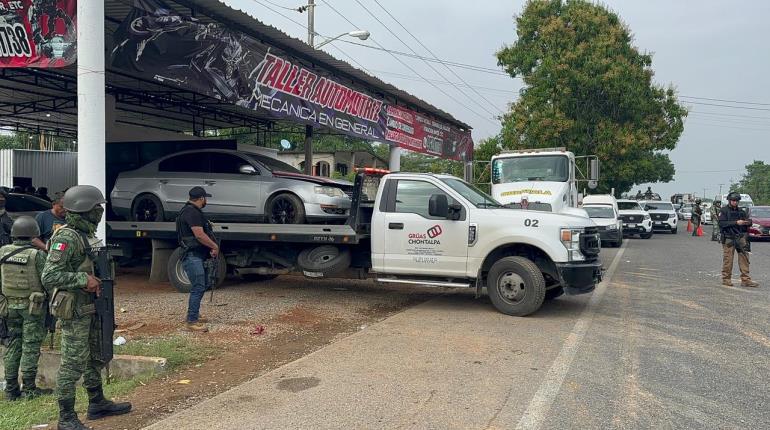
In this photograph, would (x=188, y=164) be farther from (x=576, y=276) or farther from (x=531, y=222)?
(x=576, y=276)

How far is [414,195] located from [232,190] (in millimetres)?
3485

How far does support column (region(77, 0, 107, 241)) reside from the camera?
788cm

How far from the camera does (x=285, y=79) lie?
40.2 ft

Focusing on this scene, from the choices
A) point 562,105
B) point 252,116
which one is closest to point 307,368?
point 252,116

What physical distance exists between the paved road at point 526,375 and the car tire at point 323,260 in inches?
51.9

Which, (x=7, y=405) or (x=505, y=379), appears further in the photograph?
(x=505, y=379)

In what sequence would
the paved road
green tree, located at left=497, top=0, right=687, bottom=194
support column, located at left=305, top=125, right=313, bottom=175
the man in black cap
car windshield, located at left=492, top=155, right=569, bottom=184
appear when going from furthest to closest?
green tree, located at left=497, top=0, right=687, bottom=194
support column, located at left=305, top=125, right=313, bottom=175
car windshield, located at left=492, top=155, right=569, bottom=184
the man in black cap
the paved road

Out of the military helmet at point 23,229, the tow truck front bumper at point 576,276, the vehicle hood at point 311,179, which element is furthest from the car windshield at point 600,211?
the military helmet at point 23,229

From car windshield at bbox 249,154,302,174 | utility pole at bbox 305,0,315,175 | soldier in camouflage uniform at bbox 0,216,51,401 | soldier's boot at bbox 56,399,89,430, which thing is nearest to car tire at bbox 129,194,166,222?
car windshield at bbox 249,154,302,174

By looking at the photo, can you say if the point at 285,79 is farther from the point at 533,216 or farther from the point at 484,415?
the point at 484,415

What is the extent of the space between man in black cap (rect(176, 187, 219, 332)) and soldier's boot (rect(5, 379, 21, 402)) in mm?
2339

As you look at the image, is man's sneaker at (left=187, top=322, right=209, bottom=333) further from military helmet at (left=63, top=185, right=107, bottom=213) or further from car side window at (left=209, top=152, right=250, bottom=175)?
car side window at (left=209, top=152, right=250, bottom=175)

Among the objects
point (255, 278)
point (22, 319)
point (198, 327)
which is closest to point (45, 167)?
point (255, 278)

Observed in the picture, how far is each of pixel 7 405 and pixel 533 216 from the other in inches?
239
